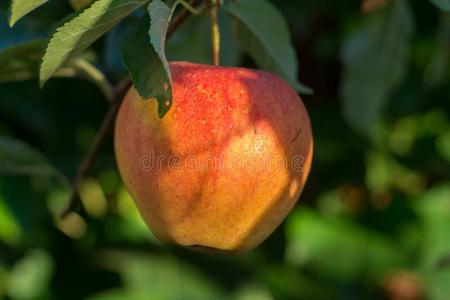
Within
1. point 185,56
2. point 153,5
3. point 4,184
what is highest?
point 153,5

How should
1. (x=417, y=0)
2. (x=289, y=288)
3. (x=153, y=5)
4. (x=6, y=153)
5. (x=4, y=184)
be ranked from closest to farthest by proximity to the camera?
(x=153, y=5) → (x=6, y=153) → (x=4, y=184) → (x=417, y=0) → (x=289, y=288)

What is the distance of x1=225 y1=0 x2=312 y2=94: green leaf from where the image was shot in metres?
0.95

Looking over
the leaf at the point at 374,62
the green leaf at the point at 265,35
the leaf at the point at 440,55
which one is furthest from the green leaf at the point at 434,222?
the green leaf at the point at 265,35

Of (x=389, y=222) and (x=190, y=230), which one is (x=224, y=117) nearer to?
(x=190, y=230)

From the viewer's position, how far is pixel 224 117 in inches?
30.4

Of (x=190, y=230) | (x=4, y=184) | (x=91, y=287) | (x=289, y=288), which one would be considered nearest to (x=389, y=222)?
(x=289, y=288)

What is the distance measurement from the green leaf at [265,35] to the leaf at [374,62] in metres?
0.40

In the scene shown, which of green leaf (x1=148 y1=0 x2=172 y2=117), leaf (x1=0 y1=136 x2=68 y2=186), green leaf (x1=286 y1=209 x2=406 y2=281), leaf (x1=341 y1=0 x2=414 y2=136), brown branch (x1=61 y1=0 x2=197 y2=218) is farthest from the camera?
green leaf (x1=286 y1=209 x2=406 y2=281)

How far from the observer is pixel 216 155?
0.77 meters

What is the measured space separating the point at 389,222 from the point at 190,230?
100cm

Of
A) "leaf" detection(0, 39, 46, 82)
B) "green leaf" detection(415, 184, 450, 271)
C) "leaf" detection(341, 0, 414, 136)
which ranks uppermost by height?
"leaf" detection(0, 39, 46, 82)

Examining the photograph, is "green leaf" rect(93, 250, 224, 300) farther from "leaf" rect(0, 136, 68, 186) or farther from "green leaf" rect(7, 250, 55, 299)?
"leaf" rect(0, 136, 68, 186)

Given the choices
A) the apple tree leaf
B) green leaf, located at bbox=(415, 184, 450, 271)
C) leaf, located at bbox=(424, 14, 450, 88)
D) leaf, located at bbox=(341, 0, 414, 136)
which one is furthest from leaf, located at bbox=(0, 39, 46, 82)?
green leaf, located at bbox=(415, 184, 450, 271)

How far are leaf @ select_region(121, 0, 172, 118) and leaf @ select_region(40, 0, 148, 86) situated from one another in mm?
23
